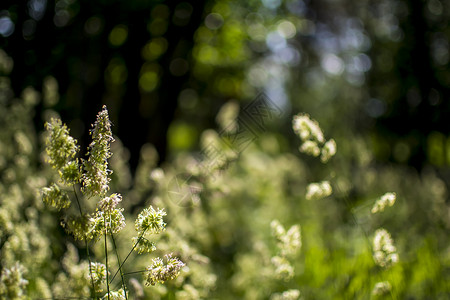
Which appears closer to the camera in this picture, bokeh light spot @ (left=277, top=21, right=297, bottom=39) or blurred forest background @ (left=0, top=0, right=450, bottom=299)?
blurred forest background @ (left=0, top=0, right=450, bottom=299)

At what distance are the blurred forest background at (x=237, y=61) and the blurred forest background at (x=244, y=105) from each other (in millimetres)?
36

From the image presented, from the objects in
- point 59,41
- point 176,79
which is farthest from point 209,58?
point 59,41

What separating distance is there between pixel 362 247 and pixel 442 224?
916 mm

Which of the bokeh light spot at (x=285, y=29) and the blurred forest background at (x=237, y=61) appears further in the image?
the bokeh light spot at (x=285, y=29)

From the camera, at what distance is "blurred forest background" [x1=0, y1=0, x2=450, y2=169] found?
5965 millimetres

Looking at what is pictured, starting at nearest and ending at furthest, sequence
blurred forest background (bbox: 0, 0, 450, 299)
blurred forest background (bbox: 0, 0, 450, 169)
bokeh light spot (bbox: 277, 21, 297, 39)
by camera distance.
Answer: blurred forest background (bbox: 0, 0, 450, 299) < blurred forest background (bbox: 0, 0, 450, 169) < bokeh light spot (bbox: 277, 21, 297, 39)

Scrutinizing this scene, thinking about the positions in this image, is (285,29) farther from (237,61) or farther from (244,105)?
(244,105)

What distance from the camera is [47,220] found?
3.10 metres

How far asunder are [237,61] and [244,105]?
6.28ft

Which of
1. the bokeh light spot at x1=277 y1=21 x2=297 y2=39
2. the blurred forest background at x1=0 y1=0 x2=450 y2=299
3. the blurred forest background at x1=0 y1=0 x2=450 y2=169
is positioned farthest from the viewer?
the bokeh light spot at x1=277 y1=21 x2=297 y2=39

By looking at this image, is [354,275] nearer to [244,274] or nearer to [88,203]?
[244,274]

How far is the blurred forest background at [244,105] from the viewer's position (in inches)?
120

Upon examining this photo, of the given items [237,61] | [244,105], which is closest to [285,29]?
[237,61]

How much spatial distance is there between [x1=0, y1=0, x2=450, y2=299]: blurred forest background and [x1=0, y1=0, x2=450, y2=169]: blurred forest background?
0.04 meters
